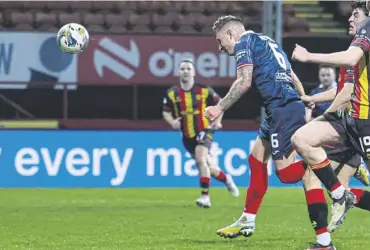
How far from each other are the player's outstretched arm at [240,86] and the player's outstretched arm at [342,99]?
710 mm

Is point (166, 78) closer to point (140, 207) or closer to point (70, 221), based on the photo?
point (140, 207)

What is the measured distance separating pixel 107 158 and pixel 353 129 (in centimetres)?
944

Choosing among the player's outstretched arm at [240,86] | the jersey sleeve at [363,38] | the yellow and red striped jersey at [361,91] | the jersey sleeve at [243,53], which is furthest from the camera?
the jersey sleeve at [243,53]

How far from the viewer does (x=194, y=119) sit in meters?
14.6

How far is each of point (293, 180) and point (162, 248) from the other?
1.25m

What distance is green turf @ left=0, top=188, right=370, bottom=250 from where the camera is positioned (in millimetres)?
8594

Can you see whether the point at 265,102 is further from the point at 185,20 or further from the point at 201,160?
the point at 185,20

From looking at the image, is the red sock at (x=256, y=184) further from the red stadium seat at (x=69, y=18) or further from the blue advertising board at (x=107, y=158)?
the red stadium seat at (x=69, y=18)

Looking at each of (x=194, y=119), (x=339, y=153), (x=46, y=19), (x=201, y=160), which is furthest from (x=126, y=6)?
(x=339, y=153)

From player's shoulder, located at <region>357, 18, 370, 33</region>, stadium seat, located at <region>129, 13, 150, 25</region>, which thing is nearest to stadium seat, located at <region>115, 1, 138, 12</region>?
stadium seat, located at <region>129, 13, 150, 25</region>

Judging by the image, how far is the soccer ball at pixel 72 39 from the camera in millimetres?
11422

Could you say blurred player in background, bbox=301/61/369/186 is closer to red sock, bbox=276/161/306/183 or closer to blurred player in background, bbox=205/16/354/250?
blurred player in background, bbox=205/16/354/250

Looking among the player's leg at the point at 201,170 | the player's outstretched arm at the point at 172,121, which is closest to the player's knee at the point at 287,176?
the player's leg at the point at 201,170

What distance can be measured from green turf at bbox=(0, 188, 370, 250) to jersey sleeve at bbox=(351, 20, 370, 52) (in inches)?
75.8
